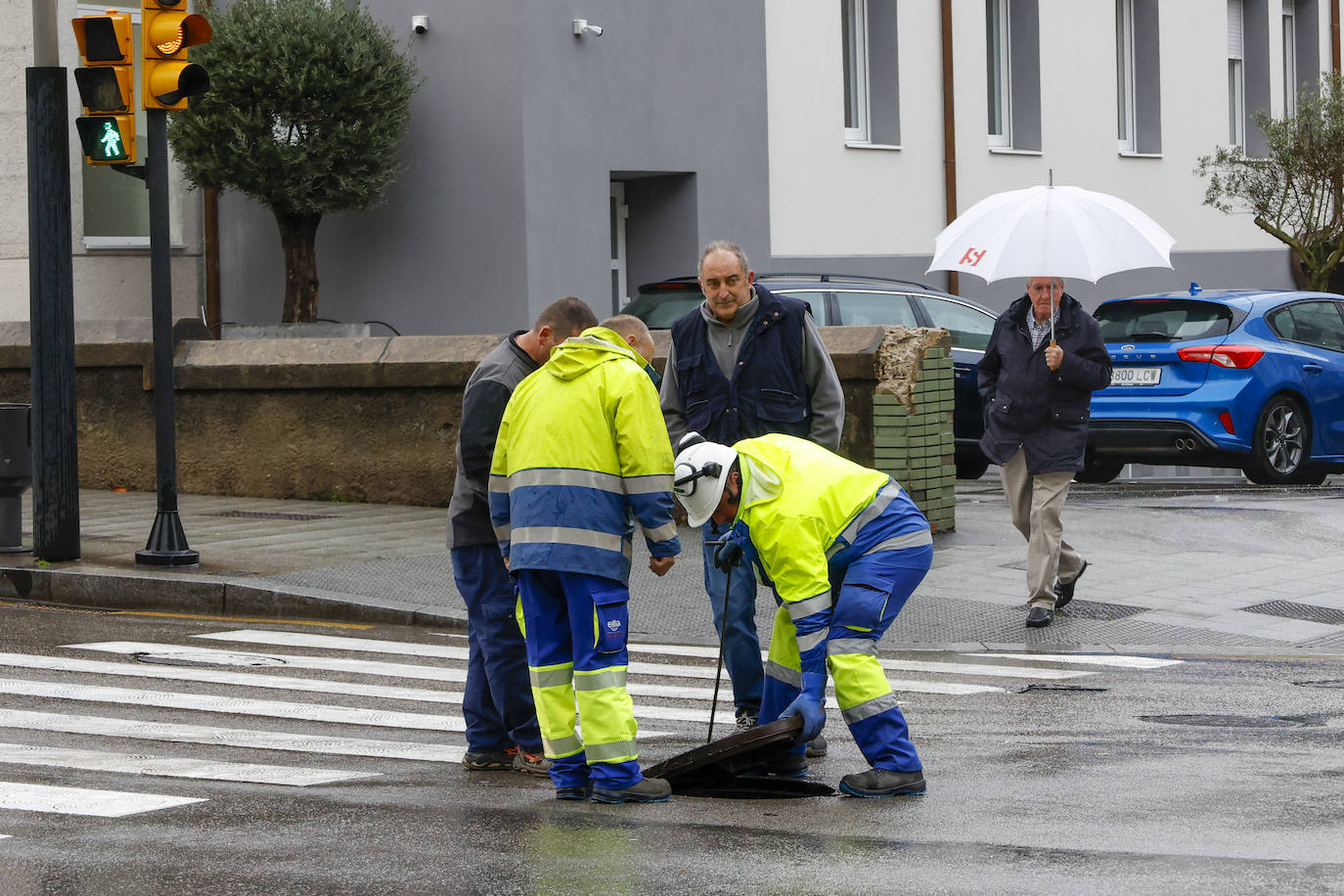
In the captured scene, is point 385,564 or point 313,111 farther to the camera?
point 313,111

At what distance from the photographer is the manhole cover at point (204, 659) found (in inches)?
378

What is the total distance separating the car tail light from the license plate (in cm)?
26

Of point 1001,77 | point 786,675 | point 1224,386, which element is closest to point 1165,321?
point 1224,386

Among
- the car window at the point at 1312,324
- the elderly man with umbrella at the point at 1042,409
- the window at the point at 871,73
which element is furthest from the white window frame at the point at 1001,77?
the elderly man with umbrella at the point at 1042,409

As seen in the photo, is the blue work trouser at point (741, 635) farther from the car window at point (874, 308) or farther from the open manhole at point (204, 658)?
the car window at point (874, 308)

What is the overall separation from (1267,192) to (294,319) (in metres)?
14.6

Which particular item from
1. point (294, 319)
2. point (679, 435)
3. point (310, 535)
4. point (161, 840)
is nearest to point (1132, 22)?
point (294, 319)

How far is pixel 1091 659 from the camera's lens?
9906 mm

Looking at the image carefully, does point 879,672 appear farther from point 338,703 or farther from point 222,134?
point 222,134

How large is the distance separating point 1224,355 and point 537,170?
769 centimetres

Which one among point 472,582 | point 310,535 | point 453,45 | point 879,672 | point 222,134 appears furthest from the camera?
point 453,45

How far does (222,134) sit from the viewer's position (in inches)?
758

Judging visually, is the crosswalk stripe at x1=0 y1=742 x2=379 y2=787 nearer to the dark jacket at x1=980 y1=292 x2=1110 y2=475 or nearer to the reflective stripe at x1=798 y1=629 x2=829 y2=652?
the reflective stripe at x1=798 y1=629 x2=829 y2=652

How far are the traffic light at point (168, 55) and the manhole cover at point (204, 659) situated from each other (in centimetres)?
383
